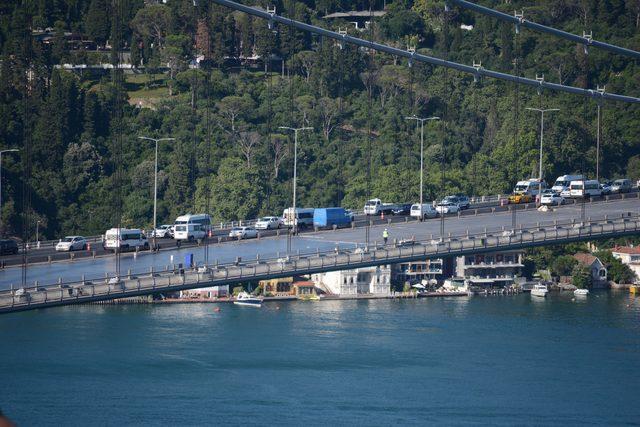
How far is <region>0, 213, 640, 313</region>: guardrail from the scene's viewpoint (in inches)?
1710

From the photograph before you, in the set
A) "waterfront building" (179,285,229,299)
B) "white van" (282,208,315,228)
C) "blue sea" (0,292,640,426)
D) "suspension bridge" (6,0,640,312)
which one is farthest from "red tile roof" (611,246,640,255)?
"white van" (282,208,315,228)

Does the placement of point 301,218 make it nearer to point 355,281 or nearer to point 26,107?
point 355,281

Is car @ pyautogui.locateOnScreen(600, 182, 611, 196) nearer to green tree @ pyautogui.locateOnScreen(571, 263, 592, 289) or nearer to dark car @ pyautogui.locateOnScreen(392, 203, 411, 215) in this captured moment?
green tree @ pyautogui.locateOnScreen(571, 263, 592, 289)

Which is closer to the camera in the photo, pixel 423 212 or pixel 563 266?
pixel 423 212

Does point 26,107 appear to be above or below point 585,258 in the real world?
above

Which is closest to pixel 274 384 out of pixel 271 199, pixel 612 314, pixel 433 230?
pixel 433 230

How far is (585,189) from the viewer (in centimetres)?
6156

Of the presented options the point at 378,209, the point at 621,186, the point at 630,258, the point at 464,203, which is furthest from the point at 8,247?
the point at 630,258

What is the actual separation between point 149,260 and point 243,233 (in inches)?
213

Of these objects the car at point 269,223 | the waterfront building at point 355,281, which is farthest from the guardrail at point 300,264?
the waterfront building at point 355,281

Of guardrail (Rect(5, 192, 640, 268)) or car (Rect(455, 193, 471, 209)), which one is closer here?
guardrail (Rect(5, 192, 640, 268))

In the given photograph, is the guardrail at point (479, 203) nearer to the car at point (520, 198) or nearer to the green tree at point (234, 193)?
the car at point (520, 198)

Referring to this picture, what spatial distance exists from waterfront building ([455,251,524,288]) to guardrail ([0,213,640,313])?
1317 centimetres

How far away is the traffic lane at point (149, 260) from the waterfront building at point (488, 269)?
1529cm
